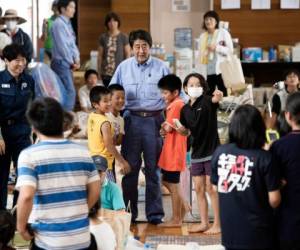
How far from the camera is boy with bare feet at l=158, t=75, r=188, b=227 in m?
5.44

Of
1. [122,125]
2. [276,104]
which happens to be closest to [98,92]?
[122,125]

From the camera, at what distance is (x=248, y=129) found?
10.7ft

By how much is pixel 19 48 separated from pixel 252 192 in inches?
95.8

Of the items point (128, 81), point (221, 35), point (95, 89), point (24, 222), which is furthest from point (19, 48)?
point (221, 35)

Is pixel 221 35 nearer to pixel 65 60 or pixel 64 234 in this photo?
pixel 65 60

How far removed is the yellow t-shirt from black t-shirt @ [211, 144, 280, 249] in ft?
6.50

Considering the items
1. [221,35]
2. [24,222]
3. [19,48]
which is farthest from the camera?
[221,35]

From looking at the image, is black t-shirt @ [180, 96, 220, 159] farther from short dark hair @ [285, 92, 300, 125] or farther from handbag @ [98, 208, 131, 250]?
short dark hair @ [285, 92, 300, 125]

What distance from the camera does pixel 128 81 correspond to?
18.3 ft

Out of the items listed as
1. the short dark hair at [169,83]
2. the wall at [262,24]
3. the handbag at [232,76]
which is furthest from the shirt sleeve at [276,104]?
the wall at [262,24]

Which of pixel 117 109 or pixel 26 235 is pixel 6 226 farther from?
pixel 117 109

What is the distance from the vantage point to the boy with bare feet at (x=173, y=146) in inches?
214

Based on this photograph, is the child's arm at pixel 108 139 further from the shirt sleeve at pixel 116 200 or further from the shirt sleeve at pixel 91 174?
the shirt sleeve at pixel 91 174

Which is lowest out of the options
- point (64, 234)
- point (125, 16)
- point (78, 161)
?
point (64, 234)
